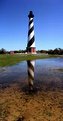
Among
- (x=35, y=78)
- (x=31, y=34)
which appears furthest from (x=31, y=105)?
(x=31, y=34)

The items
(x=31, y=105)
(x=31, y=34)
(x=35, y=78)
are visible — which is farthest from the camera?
(x=31, y=34)

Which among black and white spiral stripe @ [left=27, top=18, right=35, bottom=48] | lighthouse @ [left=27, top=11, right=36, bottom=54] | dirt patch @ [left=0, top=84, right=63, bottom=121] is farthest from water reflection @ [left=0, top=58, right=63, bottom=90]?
lighthouse @ [left=27, top=11, right=36, bottom=54]

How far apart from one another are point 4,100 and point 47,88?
417 cm

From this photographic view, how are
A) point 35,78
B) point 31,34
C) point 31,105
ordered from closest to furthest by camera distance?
1. point 31,105
2. point 35,78
3. point 31,34

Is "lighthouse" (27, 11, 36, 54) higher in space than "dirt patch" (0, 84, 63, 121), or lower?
higher

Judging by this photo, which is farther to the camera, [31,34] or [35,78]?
[31,34]

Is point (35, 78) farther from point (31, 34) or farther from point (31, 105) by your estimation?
point (31, 34)

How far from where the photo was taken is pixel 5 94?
12.9 metres

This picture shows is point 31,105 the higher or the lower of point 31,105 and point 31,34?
the lower

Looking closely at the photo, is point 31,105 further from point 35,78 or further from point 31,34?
point 31,34

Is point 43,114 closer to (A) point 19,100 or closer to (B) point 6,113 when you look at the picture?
(B) point 6,113

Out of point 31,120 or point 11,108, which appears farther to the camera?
point 11,108

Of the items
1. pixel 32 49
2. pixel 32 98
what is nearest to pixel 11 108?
pixel 32 98

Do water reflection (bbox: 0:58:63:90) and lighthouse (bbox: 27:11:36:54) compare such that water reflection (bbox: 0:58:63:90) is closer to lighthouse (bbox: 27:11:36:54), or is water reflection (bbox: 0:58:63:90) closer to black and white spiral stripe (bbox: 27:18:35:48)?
black and white spiral stripe (bbox: 27:18:35:48)
